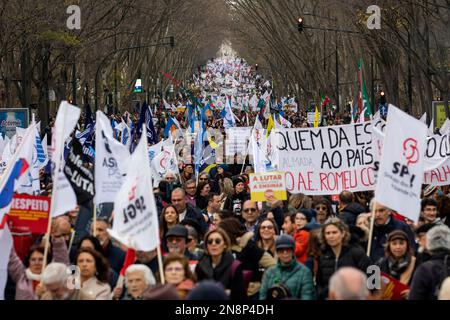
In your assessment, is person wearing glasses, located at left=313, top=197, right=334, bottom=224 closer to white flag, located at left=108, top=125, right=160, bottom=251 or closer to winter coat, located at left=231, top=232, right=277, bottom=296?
winter coat, located at left=231, top=232, right=277, bottom=296

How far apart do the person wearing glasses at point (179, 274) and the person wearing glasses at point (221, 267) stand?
465 millimetres

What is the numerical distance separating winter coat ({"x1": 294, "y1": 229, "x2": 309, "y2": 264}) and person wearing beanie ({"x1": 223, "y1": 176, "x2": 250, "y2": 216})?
459 cm

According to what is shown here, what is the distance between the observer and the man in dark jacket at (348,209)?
1251 cm

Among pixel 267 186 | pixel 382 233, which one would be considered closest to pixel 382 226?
pixel 382 233

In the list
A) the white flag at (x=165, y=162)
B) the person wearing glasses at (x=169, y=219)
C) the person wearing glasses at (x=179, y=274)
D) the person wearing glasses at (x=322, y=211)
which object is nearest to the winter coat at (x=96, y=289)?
the person wearing glasses at (x=179, y=274)

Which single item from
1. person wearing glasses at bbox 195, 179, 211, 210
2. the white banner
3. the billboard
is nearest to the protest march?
the white banner

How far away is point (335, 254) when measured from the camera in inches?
382

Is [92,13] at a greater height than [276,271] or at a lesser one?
greater

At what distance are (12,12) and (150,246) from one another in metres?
25.5

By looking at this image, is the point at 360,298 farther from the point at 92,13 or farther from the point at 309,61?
the point at 309,61

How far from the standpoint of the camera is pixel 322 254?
32.0 feet

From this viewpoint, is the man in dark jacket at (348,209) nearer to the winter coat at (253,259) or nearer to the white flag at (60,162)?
the winter coat at (253,259)

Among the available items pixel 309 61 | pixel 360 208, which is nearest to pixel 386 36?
pixel 309 61

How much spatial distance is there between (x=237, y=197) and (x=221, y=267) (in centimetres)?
716
